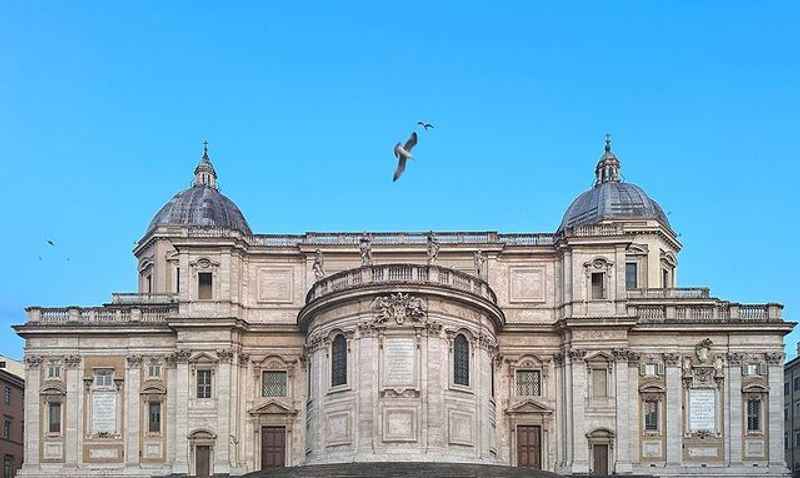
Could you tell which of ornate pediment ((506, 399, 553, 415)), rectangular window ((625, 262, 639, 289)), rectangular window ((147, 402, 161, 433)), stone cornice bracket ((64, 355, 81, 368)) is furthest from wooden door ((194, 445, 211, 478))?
rectangular window ((625, 262, 639, 289))

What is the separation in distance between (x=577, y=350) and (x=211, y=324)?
2061cm

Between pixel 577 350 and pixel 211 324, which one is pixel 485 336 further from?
pixel 211 324

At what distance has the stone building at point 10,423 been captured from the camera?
263 ft

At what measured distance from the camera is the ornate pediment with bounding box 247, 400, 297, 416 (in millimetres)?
65625

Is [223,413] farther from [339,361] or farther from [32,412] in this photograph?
[32,412]

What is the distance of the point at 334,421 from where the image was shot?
5806 cm

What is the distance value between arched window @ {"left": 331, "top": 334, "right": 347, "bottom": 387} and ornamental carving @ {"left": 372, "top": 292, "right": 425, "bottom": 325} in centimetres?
274

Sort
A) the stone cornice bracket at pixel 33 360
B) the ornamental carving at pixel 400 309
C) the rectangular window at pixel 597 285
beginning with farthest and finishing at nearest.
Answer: the stone cornice bracket at pixel 33 360 < the rectangular window at pixel 597 285 < the ornamental carving at pixel 400 309

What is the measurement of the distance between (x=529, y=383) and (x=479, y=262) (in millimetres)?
7459

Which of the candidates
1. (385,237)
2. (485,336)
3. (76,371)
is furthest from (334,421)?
(76,371)

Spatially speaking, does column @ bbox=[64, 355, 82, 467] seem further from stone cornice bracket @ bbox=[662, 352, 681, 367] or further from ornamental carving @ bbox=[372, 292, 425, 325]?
stone cornice bracket @ bbox=[662, 352, 681, 367]

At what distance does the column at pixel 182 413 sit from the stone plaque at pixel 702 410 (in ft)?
92.7

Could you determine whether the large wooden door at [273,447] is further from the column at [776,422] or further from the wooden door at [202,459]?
the column at [776,422]

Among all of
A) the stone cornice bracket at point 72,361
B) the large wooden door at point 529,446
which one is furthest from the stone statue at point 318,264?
the stone cornice bracket at point 72,361
